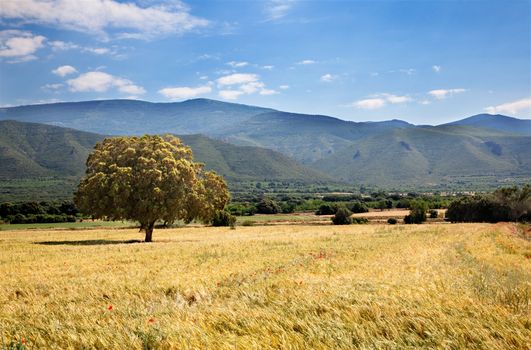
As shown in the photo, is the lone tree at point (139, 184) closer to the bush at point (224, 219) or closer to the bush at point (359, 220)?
the bush at point (224, 219)

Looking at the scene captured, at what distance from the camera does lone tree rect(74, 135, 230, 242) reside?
138 feet

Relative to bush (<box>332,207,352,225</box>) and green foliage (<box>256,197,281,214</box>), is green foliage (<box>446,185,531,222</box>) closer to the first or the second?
bush (<box>332,207,352,225</box>)

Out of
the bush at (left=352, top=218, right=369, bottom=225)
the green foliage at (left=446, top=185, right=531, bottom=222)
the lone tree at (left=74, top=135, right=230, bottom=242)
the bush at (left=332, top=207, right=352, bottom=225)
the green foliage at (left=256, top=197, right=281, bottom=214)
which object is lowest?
the green foliage at (left=256, top=197, right=281, bottom=214)

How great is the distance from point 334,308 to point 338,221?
79415 mm

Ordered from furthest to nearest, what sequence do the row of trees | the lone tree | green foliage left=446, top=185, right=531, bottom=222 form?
the row of trees, green foliage left=446, top=185, right=531, bottom=222, the lone tree

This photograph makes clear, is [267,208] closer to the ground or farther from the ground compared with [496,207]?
closer to the ground

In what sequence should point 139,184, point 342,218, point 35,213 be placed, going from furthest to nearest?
1. point 35,213
2. point 342,218
3. point 139,184

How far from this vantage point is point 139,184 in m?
43.0

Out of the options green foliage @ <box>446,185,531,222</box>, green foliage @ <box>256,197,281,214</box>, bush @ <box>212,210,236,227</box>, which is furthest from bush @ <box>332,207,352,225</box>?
green foliage @ <box>256,197,281,214</box>

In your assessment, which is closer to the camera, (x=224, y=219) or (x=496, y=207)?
(x=224, y=219)

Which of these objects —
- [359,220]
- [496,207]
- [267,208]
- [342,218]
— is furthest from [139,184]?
[267,208]

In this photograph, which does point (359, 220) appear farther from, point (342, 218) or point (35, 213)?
point (35, 213)

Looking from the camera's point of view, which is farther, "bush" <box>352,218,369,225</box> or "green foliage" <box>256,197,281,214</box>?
"green foliage" <box>256,197,281,214</box>

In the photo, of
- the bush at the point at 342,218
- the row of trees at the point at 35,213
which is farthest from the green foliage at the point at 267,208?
the row of trees at the point at 35,213
